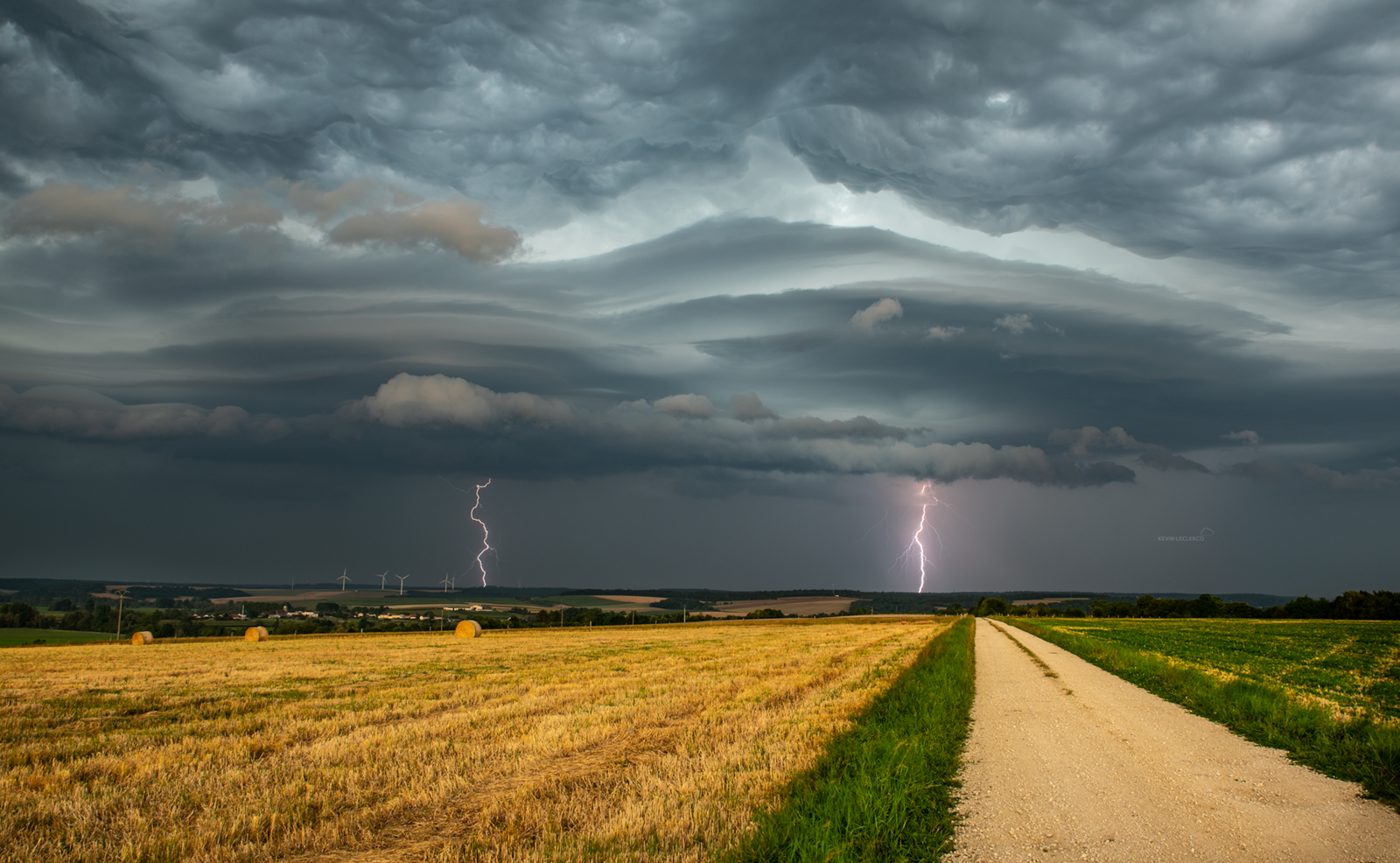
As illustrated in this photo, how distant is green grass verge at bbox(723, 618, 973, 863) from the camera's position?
741cm

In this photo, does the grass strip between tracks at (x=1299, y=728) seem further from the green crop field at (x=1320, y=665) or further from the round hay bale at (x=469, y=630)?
the round hay bale at (x=469, y=630)

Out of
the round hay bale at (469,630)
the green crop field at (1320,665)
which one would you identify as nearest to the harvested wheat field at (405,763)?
the green crop field at (1320,665)

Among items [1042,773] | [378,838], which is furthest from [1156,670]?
[378,838]

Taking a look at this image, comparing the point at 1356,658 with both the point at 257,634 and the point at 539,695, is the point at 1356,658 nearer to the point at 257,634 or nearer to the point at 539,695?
the point at 539,695

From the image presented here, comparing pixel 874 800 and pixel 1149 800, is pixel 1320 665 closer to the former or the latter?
pixel 1149 800

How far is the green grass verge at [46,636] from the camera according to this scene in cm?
→ 7006

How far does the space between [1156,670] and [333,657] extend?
116 ft

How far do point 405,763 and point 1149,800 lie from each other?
1081 cm

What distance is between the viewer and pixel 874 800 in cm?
863

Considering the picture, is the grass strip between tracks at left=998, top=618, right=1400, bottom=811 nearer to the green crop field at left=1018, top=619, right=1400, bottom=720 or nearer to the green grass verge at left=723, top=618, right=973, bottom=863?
the green crop field at left=1018, top=619, right=1400, bottom=720

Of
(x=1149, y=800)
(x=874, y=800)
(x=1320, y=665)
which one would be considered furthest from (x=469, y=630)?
(x=1149, y=800)

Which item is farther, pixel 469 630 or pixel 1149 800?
pixel 469 630

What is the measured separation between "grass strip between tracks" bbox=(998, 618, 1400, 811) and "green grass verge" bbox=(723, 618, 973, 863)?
216 inches

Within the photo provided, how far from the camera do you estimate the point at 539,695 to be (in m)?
19.7
